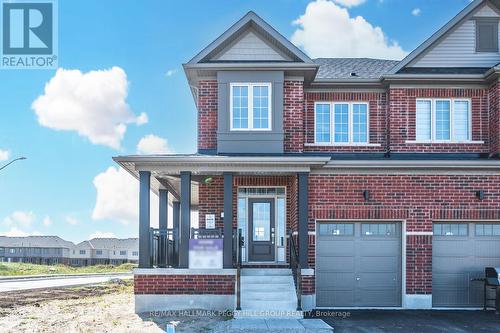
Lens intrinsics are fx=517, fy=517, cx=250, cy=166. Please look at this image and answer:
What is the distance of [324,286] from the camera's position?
14.5 m

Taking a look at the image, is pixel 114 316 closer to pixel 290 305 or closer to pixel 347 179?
pixel 290 305

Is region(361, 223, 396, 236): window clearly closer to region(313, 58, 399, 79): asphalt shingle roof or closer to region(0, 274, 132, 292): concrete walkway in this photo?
region(313, 58, 399, 79): asphalt shingle roof

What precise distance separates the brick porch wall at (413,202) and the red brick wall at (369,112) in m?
1.74

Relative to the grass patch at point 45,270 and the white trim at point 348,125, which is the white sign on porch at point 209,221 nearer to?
the white trim at point 348,125

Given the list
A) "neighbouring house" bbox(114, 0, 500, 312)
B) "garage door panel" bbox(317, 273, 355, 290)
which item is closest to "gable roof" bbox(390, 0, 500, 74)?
"neighbouring house" bbox(114, 0, 500, 312)

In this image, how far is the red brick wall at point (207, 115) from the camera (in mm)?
15453

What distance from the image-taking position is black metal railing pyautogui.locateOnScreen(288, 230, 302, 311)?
1280cm

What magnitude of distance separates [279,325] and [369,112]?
782 cm

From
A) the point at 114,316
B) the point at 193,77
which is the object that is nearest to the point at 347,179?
the point at 193,77

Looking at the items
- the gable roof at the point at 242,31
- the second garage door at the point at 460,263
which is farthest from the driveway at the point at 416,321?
the gable roof at the point at 242,31

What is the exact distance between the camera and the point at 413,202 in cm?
1445

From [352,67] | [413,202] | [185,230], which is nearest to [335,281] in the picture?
[413,202]

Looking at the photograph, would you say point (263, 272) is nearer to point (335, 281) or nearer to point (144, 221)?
point (335, 281)

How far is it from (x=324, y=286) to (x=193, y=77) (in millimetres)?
7379
